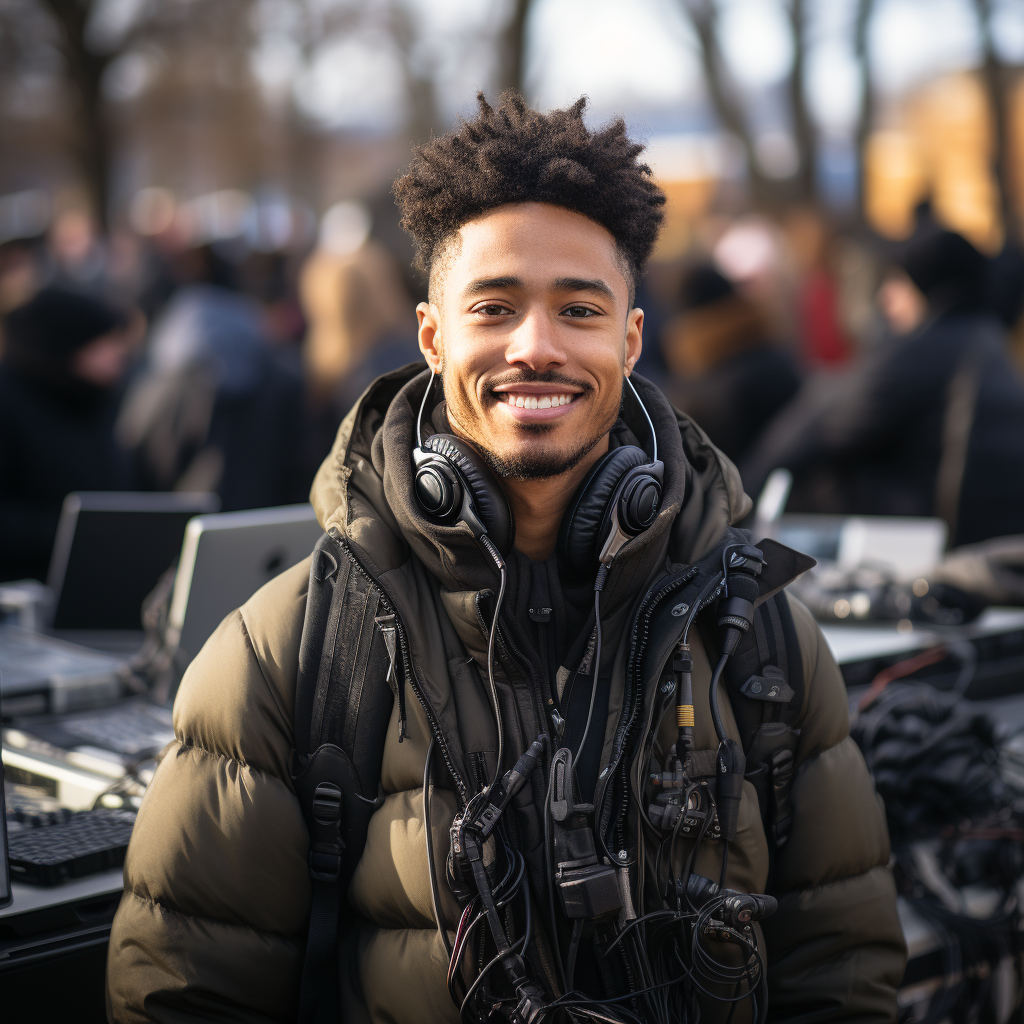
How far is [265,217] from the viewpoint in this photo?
53.0 ft

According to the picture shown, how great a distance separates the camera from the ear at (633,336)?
188 centimetres

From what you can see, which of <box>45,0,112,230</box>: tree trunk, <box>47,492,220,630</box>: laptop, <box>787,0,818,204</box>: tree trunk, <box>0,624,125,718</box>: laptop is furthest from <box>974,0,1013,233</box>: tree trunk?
<box>0,624,125,718</box>: laptop

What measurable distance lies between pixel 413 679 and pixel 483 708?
132 millimetres

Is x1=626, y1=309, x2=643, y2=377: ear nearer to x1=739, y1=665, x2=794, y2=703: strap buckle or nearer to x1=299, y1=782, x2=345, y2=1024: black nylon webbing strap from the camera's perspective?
x1=739, y1=665, x2=794, y2=703: strap buckle

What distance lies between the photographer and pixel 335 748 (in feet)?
5.62

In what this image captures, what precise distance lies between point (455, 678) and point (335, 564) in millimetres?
267

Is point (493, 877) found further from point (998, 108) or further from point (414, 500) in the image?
point (998, 108)

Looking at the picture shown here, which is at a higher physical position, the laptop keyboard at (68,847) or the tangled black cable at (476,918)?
the tangled black cable at (476,918)

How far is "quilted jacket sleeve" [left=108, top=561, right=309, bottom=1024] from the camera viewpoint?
1687 mm

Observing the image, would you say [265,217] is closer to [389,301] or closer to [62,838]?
[389,301]

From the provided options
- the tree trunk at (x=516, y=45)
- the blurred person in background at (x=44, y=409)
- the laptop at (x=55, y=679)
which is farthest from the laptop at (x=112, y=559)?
the tree trunk at (x=516, y=45)

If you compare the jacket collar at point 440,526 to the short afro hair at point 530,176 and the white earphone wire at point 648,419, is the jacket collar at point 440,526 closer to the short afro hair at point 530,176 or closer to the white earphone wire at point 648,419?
the white earphone wire at point 648,419

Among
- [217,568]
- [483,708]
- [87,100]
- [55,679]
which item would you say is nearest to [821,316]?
[217,568]

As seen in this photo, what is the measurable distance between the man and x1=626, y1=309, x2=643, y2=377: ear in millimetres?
56
